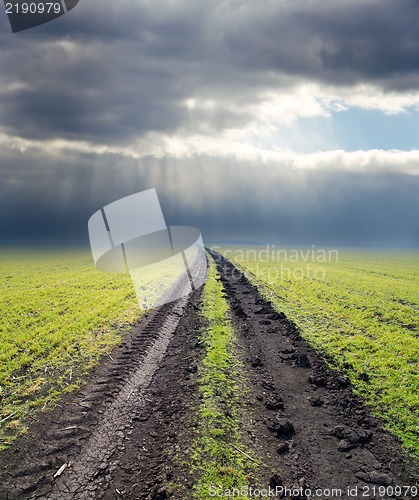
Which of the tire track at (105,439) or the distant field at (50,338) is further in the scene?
the distant field at (50,338)

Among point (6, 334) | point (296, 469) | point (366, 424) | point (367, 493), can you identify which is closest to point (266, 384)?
point (366, 424)

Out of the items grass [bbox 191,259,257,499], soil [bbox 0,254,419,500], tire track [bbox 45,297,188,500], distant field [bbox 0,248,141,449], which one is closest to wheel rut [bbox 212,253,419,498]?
soil [bbox 0,254,419,500]

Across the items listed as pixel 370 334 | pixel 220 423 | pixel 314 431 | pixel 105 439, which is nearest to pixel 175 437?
pixel 220 423

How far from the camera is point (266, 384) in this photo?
430 inches

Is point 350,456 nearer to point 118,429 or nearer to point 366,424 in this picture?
point 366,424

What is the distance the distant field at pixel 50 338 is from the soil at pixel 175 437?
78cm

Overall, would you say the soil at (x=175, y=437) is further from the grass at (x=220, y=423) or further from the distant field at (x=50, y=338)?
the distant field at (x=50, y=338)

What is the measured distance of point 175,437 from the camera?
8.10m

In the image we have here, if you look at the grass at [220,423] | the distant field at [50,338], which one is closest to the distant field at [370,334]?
the grass at [220,423]

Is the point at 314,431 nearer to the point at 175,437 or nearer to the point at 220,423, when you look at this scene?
the point at 220,423

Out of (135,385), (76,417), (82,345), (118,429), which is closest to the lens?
(118,429)

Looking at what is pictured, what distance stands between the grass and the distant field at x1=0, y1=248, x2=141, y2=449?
4.14 m

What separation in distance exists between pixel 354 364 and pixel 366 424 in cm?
393

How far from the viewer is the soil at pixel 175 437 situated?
679 cm
